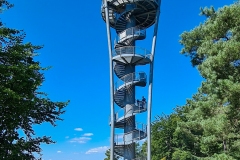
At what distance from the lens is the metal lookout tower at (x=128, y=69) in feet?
51.0

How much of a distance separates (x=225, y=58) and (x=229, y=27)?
1468mm

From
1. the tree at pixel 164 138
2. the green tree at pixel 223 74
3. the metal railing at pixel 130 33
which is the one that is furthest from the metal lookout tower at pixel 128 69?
the tree at pixel 164 138

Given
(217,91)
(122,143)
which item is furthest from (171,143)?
(217,91)

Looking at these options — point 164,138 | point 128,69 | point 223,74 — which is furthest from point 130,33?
point 164,138

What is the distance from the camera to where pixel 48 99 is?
8328 mm

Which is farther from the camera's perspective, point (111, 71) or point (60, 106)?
point (111, 71)

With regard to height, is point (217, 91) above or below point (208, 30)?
below

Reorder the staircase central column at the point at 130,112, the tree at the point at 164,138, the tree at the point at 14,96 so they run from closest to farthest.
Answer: the tree at the point at 14,96
the staircase central column at the point at 130,112
the tree at the point at 164,138

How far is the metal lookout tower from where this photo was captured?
51.0ft

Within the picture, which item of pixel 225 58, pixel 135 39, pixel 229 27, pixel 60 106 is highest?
pixel 135 39

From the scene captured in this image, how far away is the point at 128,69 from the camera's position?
685 inches

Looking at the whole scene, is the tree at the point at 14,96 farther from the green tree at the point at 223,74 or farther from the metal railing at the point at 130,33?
the metal railing at the point at 130,33

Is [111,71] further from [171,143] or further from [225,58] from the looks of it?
[171,143]

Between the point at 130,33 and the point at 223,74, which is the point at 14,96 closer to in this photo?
the point at 223,74
